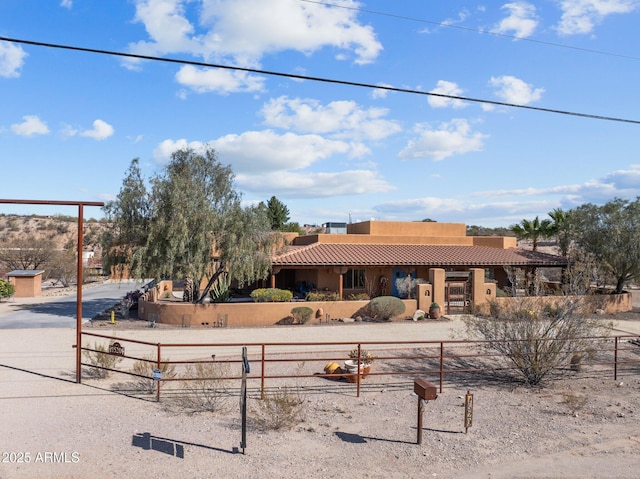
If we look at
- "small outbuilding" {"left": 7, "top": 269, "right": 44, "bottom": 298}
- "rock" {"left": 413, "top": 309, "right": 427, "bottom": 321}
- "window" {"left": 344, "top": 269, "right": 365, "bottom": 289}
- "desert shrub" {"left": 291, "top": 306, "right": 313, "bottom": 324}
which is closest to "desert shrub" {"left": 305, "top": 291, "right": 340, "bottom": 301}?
"desert shrub" {"left": 291, "top": 306, "right": 313, "bottom": 324}

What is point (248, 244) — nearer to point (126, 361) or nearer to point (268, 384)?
point (126, 361)

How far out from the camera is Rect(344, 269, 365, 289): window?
2956cm

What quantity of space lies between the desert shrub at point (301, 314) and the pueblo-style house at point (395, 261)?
3.10 metres

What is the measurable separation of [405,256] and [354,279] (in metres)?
3.38

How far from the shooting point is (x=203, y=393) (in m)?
10.6

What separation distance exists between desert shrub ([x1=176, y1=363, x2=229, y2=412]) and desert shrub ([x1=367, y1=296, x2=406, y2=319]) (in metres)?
12.8

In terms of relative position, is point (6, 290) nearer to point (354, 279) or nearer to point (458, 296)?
point (354, 279)

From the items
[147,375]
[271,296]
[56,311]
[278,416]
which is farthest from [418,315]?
[56,311]

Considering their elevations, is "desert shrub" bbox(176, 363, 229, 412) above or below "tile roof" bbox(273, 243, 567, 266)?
below

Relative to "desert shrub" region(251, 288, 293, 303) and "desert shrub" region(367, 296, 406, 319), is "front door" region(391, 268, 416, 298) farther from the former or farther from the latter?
"desert shrub" region(251, 288, 293, 303)

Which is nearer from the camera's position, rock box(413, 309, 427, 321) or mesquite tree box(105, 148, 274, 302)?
mesquite tree box(105, 148, 274, 302)

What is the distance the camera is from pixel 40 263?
141ft

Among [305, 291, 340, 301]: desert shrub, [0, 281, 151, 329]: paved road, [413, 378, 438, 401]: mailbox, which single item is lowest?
[0, 281, 151, 329]: paved road

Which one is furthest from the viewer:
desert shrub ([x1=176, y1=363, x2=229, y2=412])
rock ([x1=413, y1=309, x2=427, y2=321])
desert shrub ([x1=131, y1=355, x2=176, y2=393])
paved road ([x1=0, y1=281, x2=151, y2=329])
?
rock ([x1=413, y1=309, x2=427, y2=321])
